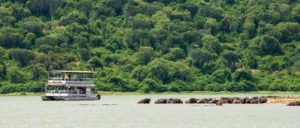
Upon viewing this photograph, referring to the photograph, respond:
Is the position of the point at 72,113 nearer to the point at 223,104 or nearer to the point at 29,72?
the point at 223,104

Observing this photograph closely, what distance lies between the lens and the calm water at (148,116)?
290ft

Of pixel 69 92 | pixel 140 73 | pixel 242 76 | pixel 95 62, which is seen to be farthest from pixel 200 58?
pixel 69 92

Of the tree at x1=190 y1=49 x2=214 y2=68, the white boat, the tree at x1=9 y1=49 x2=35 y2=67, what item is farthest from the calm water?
the tree at x1=190 y1=49 x2=214 y2=68

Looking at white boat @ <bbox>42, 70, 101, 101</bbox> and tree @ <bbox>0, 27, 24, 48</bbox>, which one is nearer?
white boat @ <bbox>42, 70, 101, 101</bbox>

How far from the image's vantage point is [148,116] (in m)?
102

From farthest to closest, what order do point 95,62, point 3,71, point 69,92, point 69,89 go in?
1. point 95,62
2. point 3,71
3. point 69,92
4. point 69,89

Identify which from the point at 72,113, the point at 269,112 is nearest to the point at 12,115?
the point at 72,113

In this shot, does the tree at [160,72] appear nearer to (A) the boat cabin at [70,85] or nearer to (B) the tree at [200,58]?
(B) the tree at [200,58]

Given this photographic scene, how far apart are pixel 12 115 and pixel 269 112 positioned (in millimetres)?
26159

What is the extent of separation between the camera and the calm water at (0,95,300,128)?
88.4 m

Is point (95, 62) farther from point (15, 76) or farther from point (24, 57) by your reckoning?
point (15, 76)

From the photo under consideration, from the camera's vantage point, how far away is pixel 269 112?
10725 centimetres

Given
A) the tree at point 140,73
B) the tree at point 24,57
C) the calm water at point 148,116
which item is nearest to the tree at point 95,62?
the tree at point 140,73

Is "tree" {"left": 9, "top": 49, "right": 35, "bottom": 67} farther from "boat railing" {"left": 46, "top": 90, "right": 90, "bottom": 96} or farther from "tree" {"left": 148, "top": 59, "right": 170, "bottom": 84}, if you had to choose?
"boat railing" {"left": 46, "top": 90, "right": 90, "bottom": 96}
